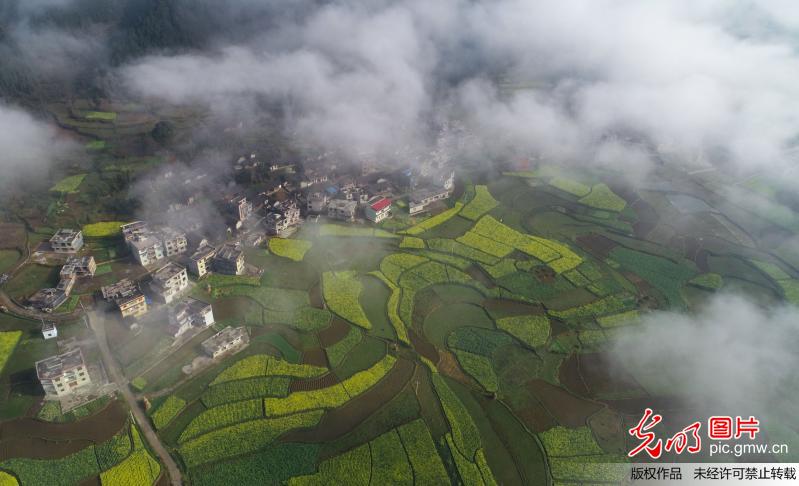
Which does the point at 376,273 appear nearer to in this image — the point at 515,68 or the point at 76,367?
the point at 76,367

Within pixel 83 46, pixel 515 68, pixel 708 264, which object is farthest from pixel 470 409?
pixel 83 46

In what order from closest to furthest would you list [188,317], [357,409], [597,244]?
[357,409] → [188,317] → [597,244]

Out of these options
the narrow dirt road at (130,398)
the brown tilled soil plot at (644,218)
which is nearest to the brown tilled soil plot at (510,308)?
the brown tilled soil plot at (644,218)

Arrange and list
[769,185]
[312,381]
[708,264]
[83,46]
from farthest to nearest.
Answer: [83,46], [769,185], [708,264], [312,381]

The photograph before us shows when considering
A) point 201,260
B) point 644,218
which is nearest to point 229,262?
point 201,260

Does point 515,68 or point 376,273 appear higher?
point 515,68

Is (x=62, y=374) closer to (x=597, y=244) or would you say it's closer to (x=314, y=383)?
(x=314, y=383)
